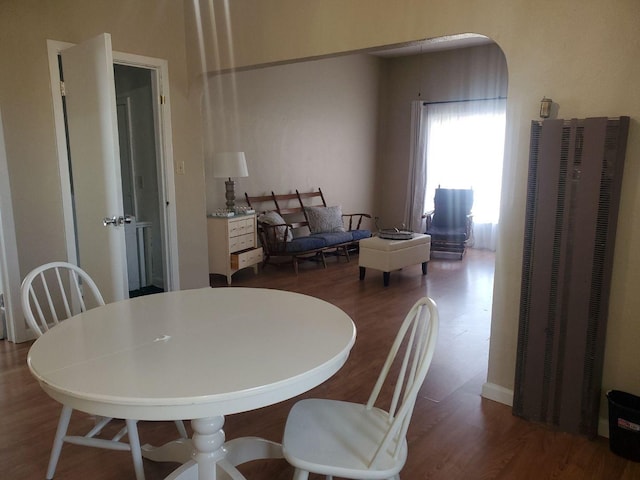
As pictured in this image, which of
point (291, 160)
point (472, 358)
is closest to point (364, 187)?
point (291, 160)

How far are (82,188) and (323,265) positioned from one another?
3124 millimetres

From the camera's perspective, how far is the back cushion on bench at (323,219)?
239 inches

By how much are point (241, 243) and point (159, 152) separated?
1.39 metres

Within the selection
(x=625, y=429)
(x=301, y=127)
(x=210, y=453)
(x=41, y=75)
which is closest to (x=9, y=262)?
(x=41, y=75)

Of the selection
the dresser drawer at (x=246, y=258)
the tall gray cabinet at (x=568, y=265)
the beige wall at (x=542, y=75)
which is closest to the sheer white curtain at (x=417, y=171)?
the dresser drawer at (x=246, y=258)

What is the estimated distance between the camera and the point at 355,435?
156 cm

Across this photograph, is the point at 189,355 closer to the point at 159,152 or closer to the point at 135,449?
the point at 135,449

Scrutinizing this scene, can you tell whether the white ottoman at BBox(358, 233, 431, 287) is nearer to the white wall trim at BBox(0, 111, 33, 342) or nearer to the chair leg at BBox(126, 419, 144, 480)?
the white wall trim at BBox(0, 111, 33, 342)

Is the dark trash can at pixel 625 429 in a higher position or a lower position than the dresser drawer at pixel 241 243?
lower

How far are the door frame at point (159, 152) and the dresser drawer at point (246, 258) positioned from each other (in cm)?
81

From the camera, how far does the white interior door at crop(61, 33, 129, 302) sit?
9.48ft

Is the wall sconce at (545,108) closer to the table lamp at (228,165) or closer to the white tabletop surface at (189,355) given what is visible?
the white tabletop surface at (189,355)

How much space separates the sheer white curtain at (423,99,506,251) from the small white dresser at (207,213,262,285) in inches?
134

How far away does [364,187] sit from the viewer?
7.62 metres
